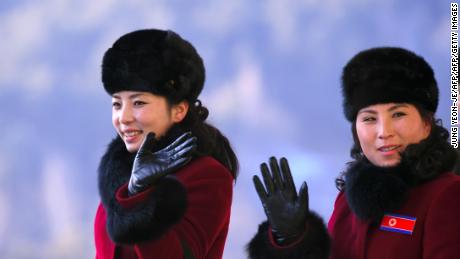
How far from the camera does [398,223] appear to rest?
190cm

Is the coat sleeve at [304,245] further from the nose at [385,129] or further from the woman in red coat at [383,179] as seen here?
the nose at [385,129]

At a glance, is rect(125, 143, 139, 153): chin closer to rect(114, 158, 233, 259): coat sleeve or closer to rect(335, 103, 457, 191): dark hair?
rect(114, 158, 233, 259): coat sleeve

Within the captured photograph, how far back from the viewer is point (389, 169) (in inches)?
76.9

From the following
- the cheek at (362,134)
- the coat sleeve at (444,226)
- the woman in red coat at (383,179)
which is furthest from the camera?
the cheek at (362,134)

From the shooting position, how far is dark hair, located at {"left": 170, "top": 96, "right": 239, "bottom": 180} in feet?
7.41

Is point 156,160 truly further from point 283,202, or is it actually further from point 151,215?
point 283,202

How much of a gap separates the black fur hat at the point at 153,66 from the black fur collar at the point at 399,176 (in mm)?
620

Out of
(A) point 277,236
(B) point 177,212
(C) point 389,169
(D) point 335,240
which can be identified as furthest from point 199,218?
(C) point 389,169

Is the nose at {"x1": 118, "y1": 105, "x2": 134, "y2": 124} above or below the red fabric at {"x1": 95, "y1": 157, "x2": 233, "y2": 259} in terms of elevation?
above

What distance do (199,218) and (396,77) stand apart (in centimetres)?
69

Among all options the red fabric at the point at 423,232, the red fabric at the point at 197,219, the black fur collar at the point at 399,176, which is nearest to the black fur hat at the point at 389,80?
the black fur collar at the point at 399,176

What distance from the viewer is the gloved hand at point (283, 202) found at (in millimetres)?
1915

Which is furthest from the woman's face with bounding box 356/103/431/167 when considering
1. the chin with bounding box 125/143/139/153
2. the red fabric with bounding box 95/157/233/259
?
the chin with bounding box 125/143/139/153

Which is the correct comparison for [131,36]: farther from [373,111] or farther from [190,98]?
[373,111]
